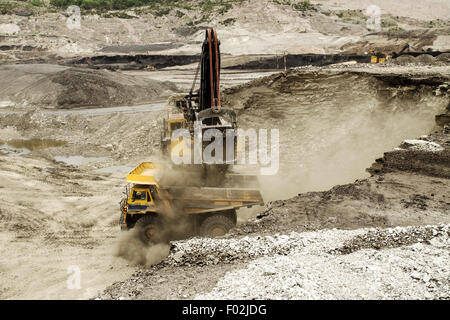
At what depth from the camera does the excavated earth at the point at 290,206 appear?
17.3 feet

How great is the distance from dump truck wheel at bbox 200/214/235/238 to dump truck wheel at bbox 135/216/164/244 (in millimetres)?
964

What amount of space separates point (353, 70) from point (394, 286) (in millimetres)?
12551

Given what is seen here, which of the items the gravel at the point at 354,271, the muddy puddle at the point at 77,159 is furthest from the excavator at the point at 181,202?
the muddy puddle at the point at 77,159

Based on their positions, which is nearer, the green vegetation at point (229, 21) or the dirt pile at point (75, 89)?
the dirt pile at point (75, 89)

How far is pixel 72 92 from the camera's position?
27.6 m

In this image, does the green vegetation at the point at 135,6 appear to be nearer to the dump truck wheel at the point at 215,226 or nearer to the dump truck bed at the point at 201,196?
the dump truck bed at the point at 201,196

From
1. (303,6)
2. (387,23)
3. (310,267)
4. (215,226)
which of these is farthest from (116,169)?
(387,23)

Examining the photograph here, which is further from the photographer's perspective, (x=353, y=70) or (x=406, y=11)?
(x=406, y=11)

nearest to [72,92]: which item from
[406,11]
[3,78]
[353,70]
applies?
[3,78]

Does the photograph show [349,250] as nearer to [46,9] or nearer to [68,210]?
[68,210]

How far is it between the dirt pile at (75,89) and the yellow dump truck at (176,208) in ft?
66.9

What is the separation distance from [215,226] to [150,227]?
4.76 feet

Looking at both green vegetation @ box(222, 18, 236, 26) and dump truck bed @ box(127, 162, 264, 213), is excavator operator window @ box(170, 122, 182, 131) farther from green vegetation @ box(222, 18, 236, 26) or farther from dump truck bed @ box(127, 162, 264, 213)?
green vegetation @ box(222, 18, 236, 26)
